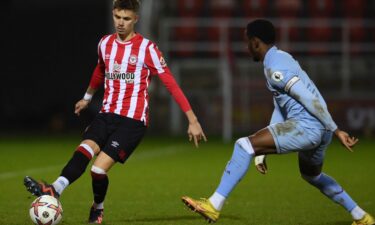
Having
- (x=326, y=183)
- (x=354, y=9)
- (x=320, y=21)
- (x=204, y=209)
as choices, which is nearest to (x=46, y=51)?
(x=320, y=21)

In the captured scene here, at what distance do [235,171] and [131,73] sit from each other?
4.43ft

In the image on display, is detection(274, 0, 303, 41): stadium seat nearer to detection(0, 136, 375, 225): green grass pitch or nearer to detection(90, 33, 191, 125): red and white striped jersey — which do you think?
detection(0, 136, 375, 225): green grass pitch

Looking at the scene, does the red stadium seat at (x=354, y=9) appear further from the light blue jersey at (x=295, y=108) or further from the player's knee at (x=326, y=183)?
the light blue jersey at (x=295, y=108)

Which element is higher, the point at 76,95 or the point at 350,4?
the point at 350,4

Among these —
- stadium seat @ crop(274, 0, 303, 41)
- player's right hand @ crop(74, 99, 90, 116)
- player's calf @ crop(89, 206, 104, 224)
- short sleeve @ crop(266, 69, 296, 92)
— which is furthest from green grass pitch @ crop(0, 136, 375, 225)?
stadium seat @ crop(274, 0, 303, 41)

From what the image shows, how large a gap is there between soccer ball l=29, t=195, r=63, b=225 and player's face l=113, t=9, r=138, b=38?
5.04ft

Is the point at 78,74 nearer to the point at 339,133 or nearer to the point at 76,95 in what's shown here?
the point at 76,95

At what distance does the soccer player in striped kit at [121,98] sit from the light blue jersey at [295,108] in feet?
2.71

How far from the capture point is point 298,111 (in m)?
7.00

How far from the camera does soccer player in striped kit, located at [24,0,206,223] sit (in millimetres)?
7344

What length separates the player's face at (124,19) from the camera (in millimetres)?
7348

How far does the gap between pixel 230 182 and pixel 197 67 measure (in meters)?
16.4

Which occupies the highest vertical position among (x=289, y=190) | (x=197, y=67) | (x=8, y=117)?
(x=289, y=190)

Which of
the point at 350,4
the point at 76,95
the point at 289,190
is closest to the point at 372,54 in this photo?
the point at 350,4
